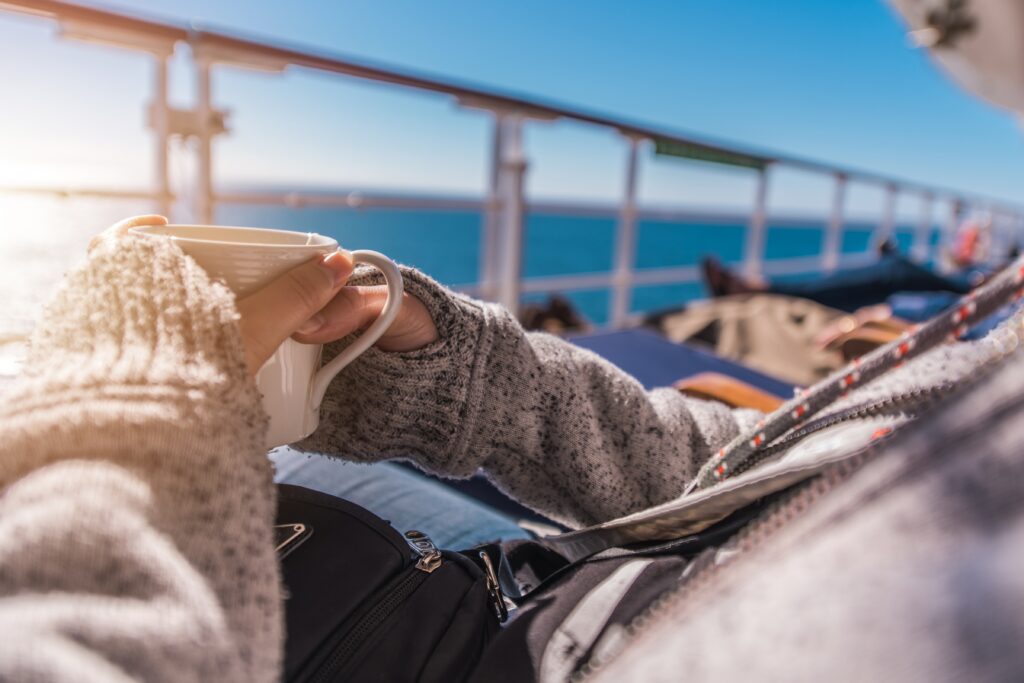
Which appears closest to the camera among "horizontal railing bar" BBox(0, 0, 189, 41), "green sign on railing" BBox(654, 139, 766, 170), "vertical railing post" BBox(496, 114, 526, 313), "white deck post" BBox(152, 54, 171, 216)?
"horizontal railing bar" BBox(0, 0, 189, 41)

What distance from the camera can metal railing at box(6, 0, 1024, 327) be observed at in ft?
3.59

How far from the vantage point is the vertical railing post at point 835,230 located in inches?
134

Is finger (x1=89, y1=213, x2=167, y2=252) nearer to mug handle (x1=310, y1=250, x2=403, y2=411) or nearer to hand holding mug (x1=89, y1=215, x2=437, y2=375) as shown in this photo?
hand holding mug (x1=89, y1=215, x2=437, y2=375)

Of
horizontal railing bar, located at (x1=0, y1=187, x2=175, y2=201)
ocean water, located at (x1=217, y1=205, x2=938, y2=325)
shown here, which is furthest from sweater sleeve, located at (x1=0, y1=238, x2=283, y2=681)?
ocean water, located at (x1=217, y1=205, x2=938, y2=325)

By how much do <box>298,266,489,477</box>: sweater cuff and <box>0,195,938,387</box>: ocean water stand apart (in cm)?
5

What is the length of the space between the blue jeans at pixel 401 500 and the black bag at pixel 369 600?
138 mm

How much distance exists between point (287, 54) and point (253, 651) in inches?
50.0

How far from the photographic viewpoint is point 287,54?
4.20 ft

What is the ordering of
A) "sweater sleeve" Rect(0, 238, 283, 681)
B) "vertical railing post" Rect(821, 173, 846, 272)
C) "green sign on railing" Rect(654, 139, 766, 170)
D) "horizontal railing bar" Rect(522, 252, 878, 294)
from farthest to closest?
1. "vertical railing post" Rect(821, 173, 846, 272)
2. "green sign on railing" Rect(654, 139, 766, 170)
3. "horizontal railing bar" Rect(522, 252, 878, 294)
4. "sweater sleeve" Rect(0, 238, 283, 681)

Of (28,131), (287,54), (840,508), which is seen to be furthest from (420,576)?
(287,54)

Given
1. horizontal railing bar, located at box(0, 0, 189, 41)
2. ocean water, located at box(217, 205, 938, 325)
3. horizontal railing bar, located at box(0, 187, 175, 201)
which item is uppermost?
horizontal railing bar, located at box(0, 0, 189, 41)

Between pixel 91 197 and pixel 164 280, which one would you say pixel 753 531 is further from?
Answer: pixel 91 197

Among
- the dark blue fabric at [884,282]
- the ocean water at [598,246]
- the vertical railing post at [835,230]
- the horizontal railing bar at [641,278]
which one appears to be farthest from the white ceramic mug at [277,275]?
the ocean water at [598,246]

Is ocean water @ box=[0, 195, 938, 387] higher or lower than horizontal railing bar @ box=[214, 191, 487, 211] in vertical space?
lower
